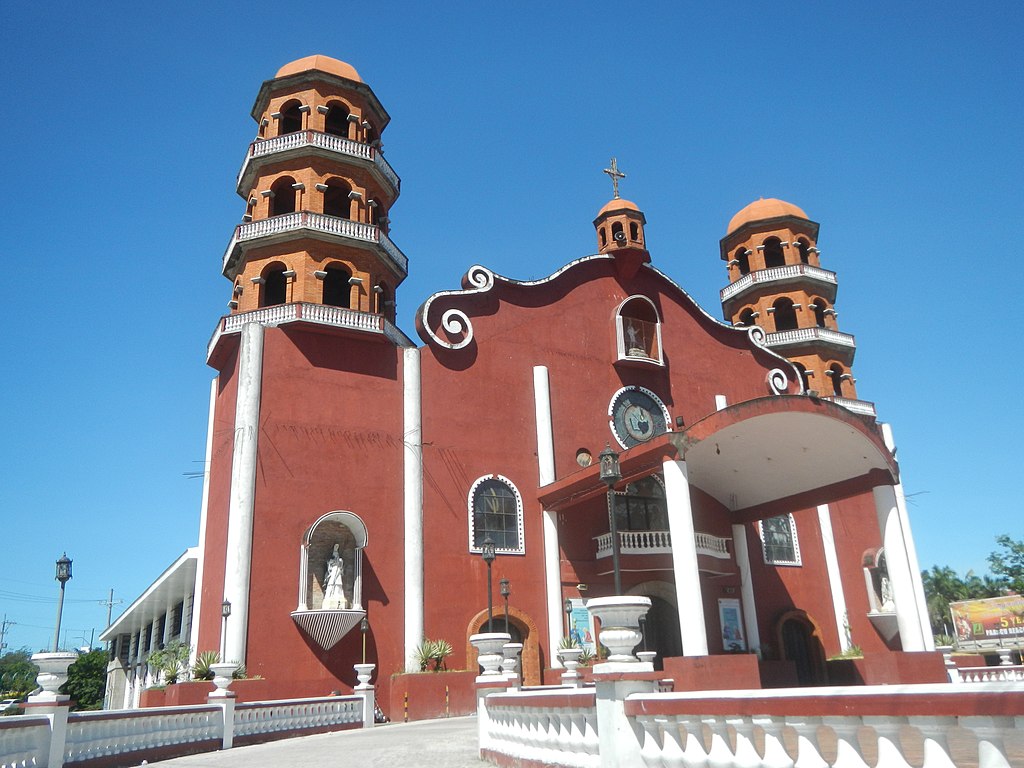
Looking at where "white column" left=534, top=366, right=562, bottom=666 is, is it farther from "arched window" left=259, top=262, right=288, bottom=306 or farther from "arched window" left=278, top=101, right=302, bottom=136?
"arched window" left=278, top=101, right=302, bottom=136

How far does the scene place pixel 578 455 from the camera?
2411 cm

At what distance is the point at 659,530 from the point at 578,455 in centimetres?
306

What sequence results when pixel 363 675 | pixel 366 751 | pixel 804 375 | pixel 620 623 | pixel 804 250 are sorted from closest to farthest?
pixel 620 623
pixel 366 751
pixel 363 675
pixel 804 375
pixel 804 250

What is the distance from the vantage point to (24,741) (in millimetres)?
11055

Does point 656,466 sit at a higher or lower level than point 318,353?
lower

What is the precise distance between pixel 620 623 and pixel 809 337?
82.5ft

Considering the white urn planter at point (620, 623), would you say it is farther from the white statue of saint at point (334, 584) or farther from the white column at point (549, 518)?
the white column at point (549, 518)

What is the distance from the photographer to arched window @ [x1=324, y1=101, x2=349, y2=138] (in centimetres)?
2516

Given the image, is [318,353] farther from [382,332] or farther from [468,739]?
[468,739]

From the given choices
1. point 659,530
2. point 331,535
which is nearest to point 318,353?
point 331,535

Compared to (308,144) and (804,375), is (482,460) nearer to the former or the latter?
(308,144)

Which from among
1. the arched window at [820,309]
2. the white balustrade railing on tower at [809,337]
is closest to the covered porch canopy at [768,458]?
the white balustrade railing on tower at [809,337]

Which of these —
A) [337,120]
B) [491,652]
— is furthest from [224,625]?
[337,120]

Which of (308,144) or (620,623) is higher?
(308,144)
